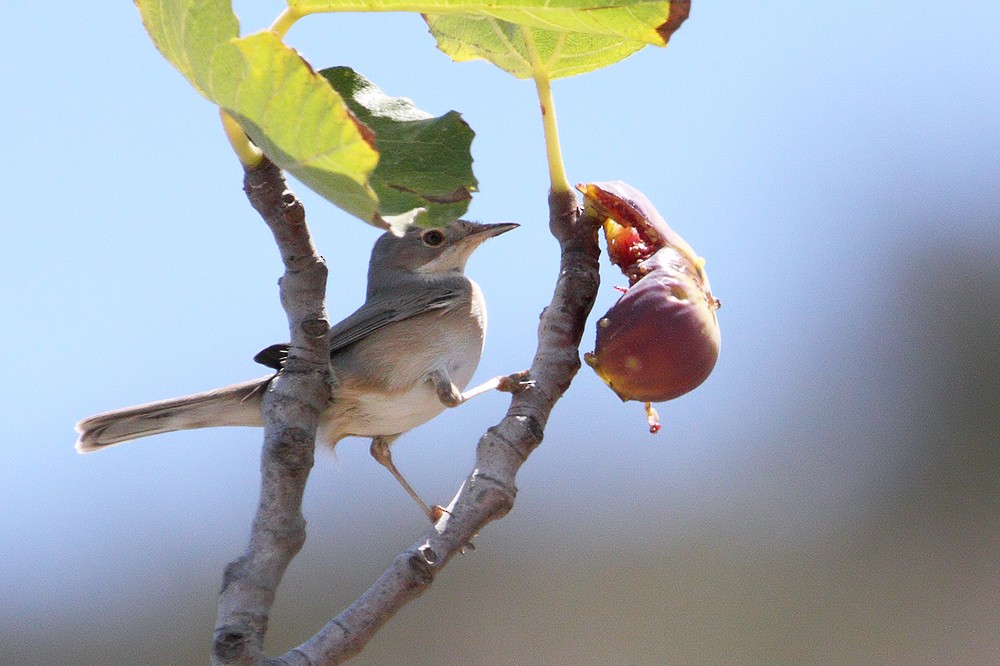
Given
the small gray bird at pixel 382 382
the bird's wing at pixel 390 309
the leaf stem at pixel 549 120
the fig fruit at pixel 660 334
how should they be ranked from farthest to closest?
the bird's wing at pixel 390 309, the small gray bird at pixel 382 382, the leaf stem at pixel 549 120, the fig fruit at pixel 660 334

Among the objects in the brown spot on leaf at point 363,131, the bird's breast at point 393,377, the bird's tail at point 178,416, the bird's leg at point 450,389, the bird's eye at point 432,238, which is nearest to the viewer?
the brown spot on leaf at point 363,131

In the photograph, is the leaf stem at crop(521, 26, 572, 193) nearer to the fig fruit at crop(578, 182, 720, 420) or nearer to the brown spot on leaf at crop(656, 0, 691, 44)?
the fig fruit at crop(578, 182, 720, 420)

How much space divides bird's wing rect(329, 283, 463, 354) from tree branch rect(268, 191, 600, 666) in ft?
7.43

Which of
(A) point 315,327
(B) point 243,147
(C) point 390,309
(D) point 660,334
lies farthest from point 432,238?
(B) point 243,147

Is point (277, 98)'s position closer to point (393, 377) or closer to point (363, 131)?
point (363, 131)

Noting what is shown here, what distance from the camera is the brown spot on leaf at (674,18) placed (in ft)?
5.58

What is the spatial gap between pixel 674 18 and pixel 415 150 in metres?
0.46

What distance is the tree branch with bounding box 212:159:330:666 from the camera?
168cm

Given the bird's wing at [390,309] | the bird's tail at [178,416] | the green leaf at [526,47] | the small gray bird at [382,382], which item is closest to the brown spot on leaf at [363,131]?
the green leaf at [526,47]

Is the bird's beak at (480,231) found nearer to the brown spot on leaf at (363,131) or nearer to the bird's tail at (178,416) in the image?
the bird's tail at (178,416)

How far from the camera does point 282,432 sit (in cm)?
185

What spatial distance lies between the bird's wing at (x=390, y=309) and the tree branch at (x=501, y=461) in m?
2.27

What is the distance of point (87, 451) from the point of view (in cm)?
385

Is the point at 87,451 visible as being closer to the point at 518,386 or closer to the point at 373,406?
the point at 373,406
